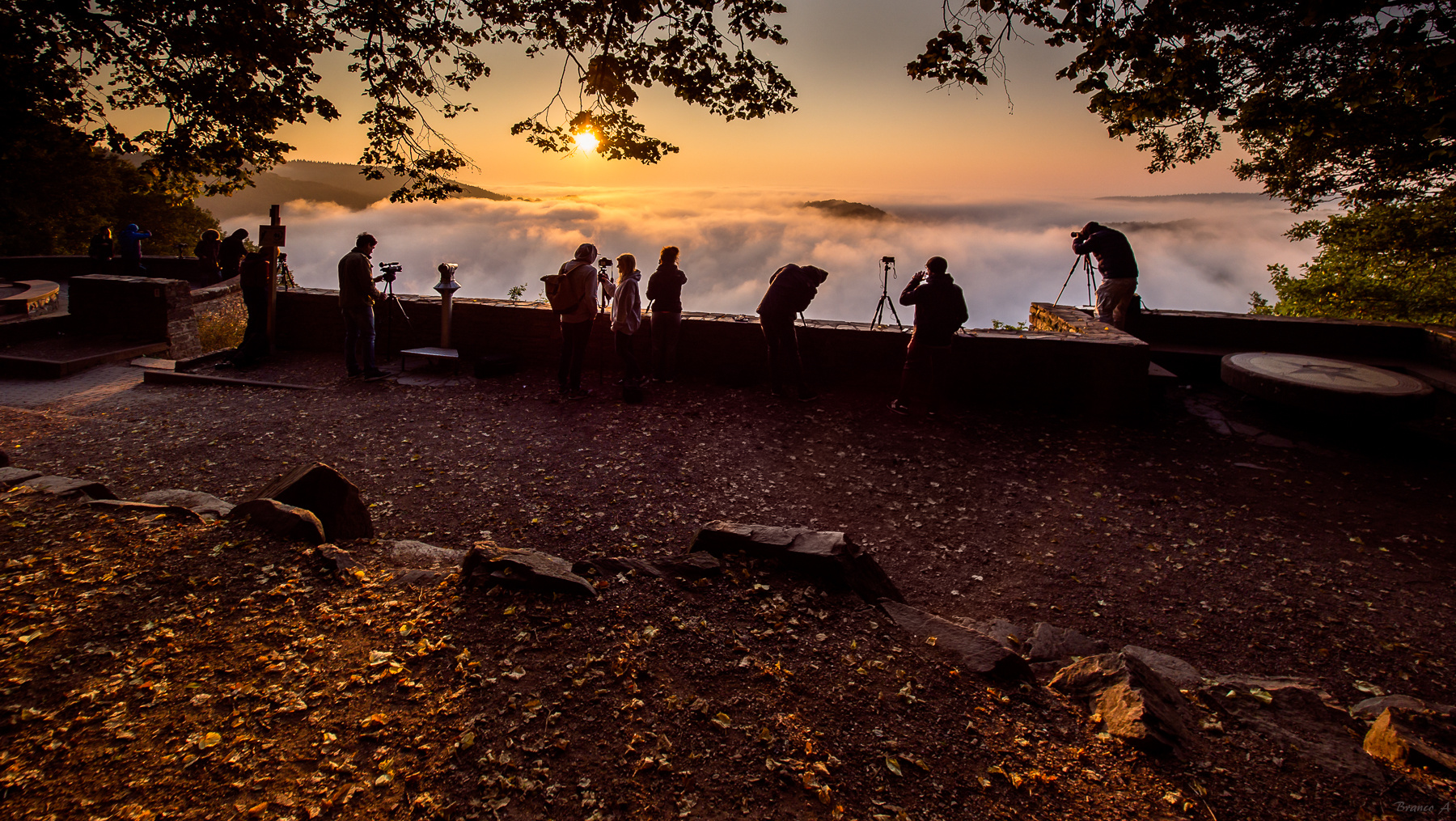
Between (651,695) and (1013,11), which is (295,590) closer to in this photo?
(651,695)

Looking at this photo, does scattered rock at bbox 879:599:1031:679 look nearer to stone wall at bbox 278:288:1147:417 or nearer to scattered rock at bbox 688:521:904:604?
scattered rock at bbox 688:521:904:604

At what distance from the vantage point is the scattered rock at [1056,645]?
3.74 metres

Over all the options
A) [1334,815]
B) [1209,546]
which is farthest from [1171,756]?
[1209,546]

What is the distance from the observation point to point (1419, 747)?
2.65 metres

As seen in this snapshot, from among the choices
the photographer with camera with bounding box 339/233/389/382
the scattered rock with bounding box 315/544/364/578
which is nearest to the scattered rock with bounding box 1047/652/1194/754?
A: the scattered rock with bounding box 315/544/364/578

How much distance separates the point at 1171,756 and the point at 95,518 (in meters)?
6.40

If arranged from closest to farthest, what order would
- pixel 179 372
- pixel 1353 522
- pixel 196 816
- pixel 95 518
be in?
pixel 196 816, pixel 95 518, pixel 1353 522, pixel 179 372

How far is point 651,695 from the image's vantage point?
9.73 feet

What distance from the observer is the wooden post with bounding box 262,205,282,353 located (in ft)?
35.7

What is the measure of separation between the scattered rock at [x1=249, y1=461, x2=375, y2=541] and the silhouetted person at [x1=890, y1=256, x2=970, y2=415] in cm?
640

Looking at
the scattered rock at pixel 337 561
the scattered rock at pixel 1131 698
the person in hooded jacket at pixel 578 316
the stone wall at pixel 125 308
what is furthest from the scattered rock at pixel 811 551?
the stone wall at pixel 125 308

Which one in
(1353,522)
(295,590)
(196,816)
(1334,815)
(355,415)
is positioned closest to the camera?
(196,816)

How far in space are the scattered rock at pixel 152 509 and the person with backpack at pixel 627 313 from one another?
5120 mm

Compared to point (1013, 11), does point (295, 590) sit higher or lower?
lower
